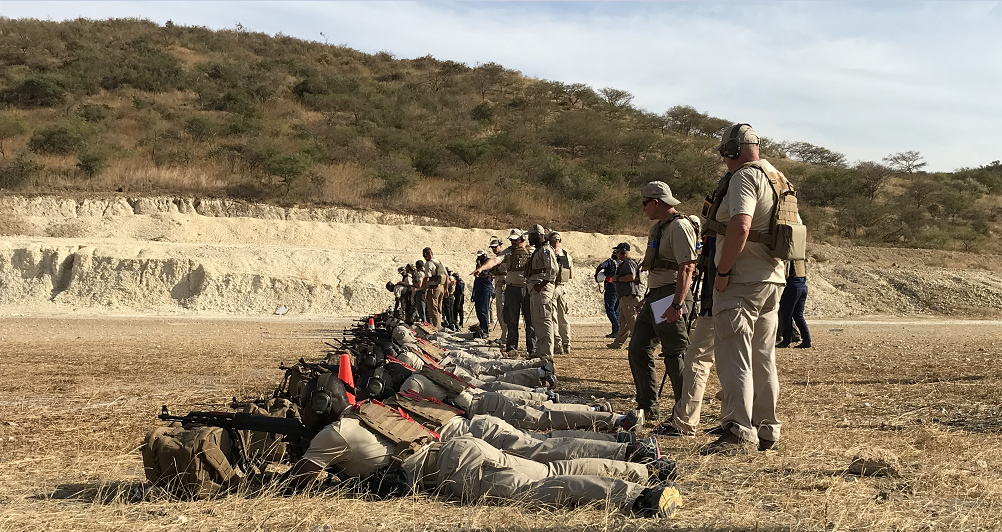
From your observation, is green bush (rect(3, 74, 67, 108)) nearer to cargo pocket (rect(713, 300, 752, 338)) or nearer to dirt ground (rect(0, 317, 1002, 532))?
dirt ground (rect(0, 317, 1002, 532))

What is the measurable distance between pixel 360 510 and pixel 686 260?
3.26m

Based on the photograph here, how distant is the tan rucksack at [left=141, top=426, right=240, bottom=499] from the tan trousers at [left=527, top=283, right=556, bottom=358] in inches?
237

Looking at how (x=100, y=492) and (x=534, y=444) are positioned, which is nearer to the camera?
(x=100, y=492)

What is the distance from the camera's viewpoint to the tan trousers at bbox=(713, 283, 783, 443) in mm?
5066

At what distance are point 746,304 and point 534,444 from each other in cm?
162

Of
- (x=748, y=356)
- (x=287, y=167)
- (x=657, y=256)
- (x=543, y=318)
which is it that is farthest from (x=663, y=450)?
(x=287, y=167)

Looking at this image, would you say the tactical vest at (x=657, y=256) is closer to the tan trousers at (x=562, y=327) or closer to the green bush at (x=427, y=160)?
the tan trousers at (x=562, y=327)

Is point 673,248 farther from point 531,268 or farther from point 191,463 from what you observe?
point 531,268

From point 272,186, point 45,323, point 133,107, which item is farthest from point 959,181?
point 45,323

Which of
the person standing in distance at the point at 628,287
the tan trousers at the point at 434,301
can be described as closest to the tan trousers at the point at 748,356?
the person standing in distance at the point at 628,287

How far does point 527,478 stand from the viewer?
414cm

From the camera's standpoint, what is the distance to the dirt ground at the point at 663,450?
381cm

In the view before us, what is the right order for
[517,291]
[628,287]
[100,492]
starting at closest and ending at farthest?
[100,492] → [517,291] → [628,287]

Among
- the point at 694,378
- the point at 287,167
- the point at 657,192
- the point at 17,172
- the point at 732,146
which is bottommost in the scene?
the point at 694,378
